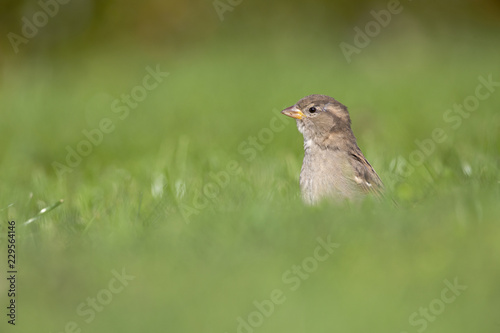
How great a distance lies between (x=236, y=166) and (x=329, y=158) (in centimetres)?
156

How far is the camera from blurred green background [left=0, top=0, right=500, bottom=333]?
3637 millimetres

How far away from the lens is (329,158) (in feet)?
17.9

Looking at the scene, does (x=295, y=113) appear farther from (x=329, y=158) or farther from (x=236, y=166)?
(x=236, y=166)

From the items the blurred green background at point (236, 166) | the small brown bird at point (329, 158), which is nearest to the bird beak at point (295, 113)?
the small brown bird at point (329, 158)

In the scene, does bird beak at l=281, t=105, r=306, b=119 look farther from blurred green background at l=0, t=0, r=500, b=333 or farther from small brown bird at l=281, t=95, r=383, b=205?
blurred green background at l=0, t=0, r=500, b=333

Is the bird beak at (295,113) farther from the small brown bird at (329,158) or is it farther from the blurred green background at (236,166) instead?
the blurred green background at (236,166)

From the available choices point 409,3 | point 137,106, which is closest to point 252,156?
point 137,106

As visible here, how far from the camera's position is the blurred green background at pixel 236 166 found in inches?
143

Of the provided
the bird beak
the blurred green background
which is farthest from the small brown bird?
the blurred green background

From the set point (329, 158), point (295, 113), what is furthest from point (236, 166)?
point (329, 158)

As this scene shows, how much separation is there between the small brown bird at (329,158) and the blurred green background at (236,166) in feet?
0.70

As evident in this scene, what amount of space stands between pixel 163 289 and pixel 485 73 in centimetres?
807

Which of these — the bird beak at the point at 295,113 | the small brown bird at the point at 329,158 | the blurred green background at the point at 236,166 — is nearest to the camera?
the blurred green background at the point at 236,166

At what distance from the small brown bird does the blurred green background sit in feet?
0.70
